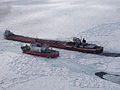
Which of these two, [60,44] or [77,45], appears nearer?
[77,45]

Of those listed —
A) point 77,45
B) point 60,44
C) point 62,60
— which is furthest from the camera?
point 60,44

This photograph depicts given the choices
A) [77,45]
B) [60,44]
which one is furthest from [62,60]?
[60,44]

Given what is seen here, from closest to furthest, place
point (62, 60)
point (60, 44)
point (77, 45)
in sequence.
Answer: point (62, 60) < point (77, 45) < point (60, 44)

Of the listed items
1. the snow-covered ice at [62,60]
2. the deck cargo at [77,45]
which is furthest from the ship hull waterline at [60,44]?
the snow-covered ice at [62,60]

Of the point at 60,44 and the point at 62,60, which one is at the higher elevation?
the point at 60,44

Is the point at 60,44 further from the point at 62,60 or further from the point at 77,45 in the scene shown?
the point at 62,60

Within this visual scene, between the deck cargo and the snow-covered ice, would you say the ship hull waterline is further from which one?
the snow-covered ice

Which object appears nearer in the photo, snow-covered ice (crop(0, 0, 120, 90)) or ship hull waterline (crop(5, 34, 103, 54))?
snow-covered ice (crop(0, 0, 120, 90))

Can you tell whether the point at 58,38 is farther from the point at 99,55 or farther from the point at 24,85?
the point at 24,85

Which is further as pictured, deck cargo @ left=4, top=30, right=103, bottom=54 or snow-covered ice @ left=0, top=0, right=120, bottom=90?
deck cargo @ left=4, top=30, right=103, bottom=54

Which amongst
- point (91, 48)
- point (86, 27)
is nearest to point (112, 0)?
point (86, 27)

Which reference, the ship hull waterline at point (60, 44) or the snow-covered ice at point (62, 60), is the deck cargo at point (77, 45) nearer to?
the ship hull waterline at point (60, 44)


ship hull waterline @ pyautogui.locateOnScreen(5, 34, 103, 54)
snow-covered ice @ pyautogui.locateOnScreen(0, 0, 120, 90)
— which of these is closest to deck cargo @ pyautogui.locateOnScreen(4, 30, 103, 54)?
ship hull waterline @ pyautogui.locateOnScreen(5, 34, 103, 54)
